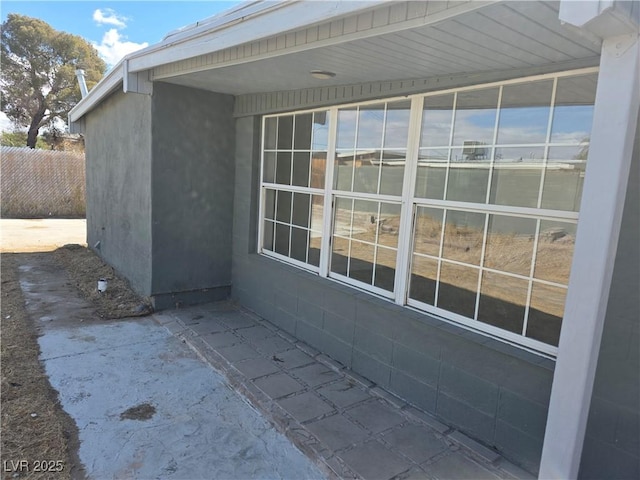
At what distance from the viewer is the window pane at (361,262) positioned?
3.89 meters

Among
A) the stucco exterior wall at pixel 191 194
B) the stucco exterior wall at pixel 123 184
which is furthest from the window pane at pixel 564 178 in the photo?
the stucco exterior wall at pixel 123 184

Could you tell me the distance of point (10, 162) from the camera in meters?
12.5

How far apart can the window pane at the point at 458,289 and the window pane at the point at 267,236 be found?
8.58 feet

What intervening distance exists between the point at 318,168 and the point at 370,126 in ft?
2.79

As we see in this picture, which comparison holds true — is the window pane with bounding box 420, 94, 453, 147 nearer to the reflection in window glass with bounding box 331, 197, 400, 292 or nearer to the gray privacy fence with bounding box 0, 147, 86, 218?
the reflection in window glass with bounding box 331, 197, 400, 292

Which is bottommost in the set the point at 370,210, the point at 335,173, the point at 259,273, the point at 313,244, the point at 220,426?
the point at 220,426

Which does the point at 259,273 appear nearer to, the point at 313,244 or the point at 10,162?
the point at 313,244

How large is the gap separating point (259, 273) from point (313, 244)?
998 mm

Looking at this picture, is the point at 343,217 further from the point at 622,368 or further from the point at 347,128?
the point at 622,368

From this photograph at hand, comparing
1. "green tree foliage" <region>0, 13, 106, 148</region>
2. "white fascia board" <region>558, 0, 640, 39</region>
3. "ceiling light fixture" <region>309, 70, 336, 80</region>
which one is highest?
"green tree foliage" <region>0, 13, 106, 148</region>

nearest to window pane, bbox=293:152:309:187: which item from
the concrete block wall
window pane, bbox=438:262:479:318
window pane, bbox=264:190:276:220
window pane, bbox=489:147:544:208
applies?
window pane, bbox=264:190:276:220

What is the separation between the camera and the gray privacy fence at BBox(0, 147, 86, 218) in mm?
12484

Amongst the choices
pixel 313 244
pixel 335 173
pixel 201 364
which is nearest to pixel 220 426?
pixel 201 364

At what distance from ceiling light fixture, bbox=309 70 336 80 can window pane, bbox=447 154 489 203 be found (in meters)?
1.27
